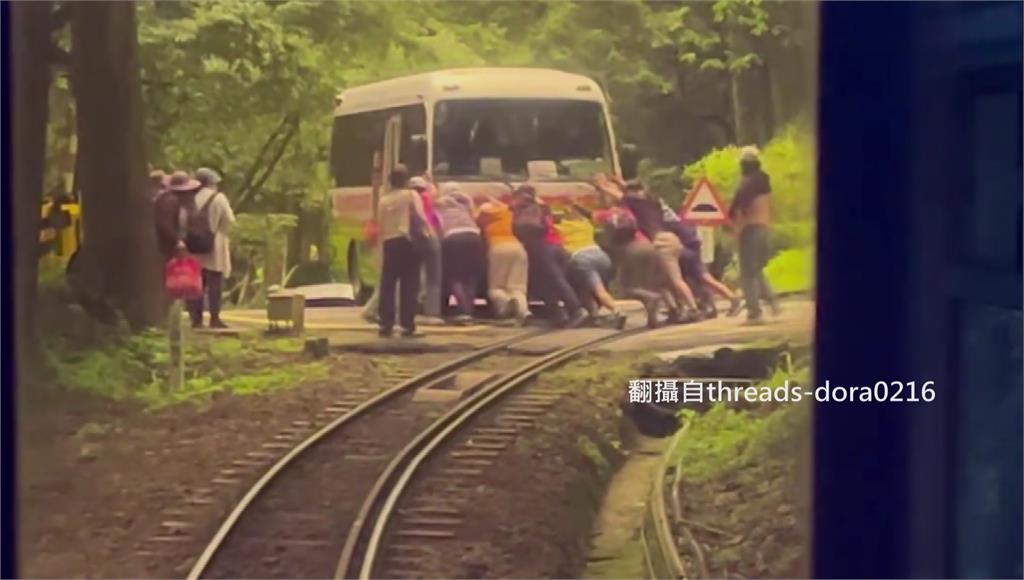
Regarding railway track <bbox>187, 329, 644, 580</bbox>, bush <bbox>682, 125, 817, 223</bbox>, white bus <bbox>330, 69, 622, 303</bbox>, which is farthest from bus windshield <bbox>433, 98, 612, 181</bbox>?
railway track <bbox>187, 329, 644, 580</bbox>

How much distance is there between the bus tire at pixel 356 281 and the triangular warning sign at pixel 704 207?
34 cm

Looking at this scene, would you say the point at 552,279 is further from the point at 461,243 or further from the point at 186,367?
the point at 186,367

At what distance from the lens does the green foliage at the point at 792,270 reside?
1.20 meters

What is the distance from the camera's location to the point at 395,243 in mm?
1228

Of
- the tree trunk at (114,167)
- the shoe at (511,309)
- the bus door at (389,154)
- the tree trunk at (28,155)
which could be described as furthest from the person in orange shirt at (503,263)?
the tree trunk at (28,155)

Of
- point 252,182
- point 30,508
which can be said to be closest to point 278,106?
point 252,182

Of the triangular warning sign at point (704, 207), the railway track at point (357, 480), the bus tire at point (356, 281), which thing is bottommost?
the railway track at point (357, 480)

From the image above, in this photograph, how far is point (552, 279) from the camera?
1.23 m

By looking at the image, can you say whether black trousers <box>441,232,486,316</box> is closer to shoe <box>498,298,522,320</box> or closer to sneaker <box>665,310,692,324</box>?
shoe <box>498,298,522,320</box>

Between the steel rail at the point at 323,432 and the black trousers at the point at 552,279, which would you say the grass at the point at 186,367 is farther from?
the black trousers at the point at 552,279

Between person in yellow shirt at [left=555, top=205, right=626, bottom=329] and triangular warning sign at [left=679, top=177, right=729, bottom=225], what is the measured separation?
95mm

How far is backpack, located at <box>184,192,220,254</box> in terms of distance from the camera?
48.4 inches

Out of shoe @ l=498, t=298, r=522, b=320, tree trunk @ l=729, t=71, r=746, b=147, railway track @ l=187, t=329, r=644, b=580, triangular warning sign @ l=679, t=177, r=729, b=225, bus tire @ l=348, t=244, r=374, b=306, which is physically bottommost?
railway track @ l=187, t=329, r=644, b=580

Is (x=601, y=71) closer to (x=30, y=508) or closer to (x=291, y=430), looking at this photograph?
(x=291, y=430)
